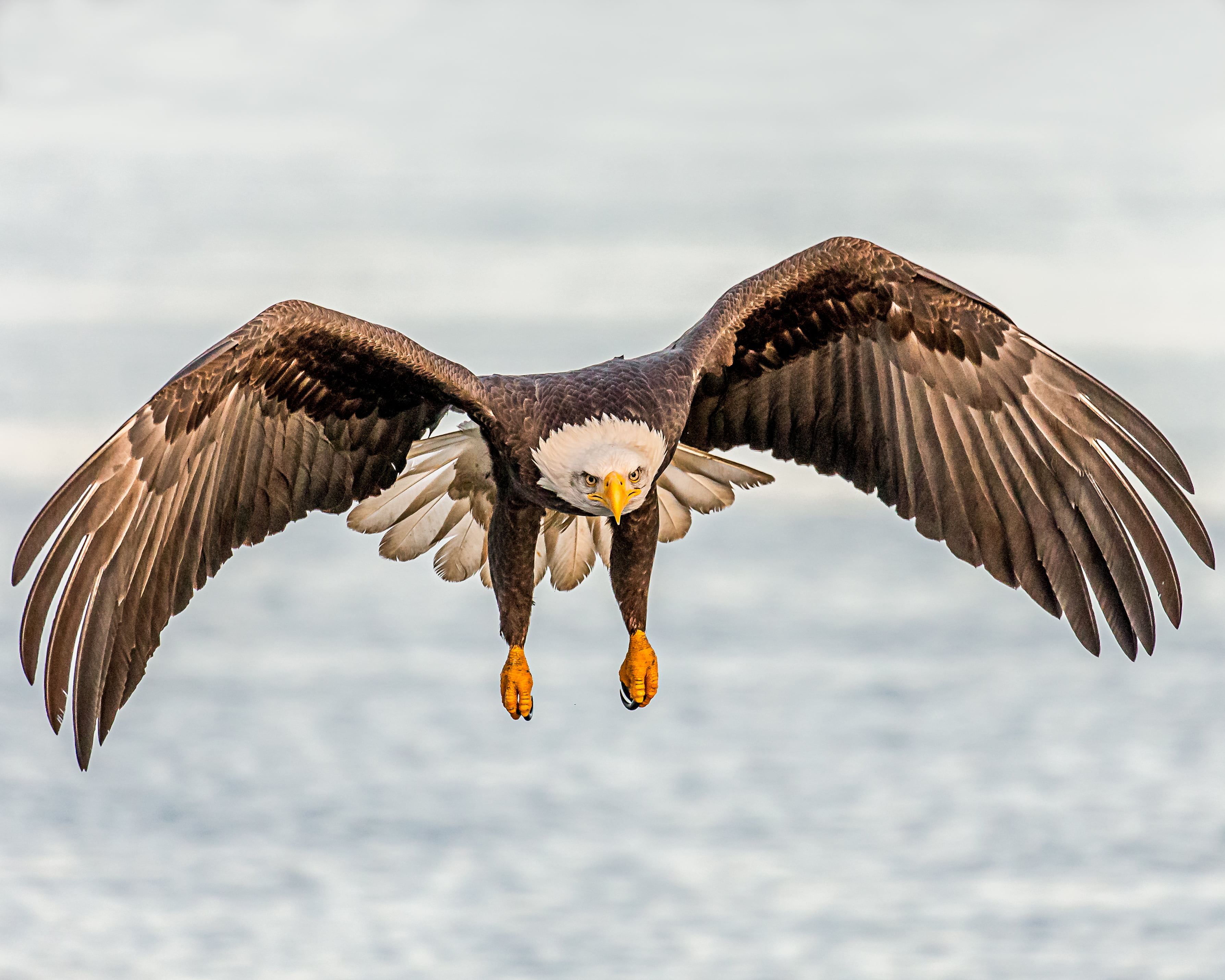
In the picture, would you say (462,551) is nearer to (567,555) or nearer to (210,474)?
(567,555)

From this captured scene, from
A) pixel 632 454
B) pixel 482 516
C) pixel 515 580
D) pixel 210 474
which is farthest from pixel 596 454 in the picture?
pixel 482 516

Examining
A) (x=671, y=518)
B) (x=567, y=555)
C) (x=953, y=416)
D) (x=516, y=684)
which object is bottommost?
(x=516, y=684)

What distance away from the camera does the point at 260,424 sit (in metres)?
7.22

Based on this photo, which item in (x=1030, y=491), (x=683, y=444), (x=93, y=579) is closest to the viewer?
(x=93, y=579)

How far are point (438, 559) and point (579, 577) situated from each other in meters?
0.59

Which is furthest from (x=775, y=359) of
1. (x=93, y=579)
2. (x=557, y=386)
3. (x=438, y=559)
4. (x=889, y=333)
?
(x=93, y=579)

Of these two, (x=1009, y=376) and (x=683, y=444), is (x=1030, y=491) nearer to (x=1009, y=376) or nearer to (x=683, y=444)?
(x=1009, y=376)

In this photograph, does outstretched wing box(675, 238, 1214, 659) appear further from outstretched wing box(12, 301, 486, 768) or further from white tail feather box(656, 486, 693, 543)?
outstretched wing box(12, 301, 486, 768)

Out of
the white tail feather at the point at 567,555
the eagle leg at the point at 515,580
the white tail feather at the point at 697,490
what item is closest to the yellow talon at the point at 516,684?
the eagle leg at the point at 515,580

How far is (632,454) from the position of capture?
22.5ft

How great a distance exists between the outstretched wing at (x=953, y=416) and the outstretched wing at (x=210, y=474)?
1144 mm

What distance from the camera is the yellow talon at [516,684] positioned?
305 inches

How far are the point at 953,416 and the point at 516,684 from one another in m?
1.96

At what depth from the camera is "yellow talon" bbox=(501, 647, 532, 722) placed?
7.75m
